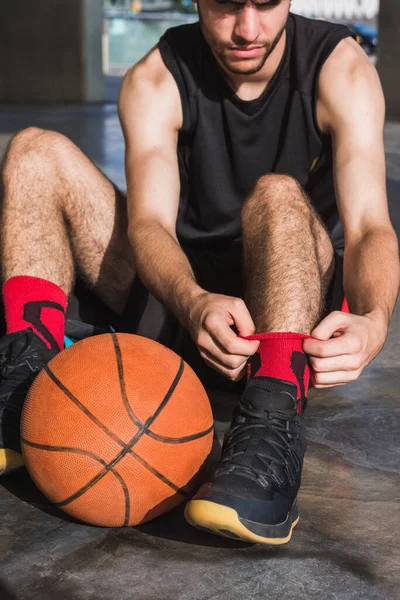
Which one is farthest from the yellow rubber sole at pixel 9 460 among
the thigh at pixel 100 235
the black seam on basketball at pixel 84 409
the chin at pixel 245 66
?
the chin at pixel 245 66

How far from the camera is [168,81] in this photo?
2.89 m

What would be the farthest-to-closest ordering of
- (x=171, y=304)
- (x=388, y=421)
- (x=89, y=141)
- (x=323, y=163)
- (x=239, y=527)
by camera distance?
1. (x=89, y=141)
2. (x=323, y=163)
3. (x=388, y=421)
4. (x=171, y=304)
5. (x=239, y=527)

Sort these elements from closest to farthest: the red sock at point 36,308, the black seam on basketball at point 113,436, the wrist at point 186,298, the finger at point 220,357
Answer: the black seam on basketball at point 113,436 → the finger at point 220,357 → the wrist at point 186,298 → the red sock at point 36,308

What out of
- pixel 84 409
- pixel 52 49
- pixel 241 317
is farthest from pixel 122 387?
pixel 52 49

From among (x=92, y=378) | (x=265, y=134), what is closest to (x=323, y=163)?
(x=265, y=134)

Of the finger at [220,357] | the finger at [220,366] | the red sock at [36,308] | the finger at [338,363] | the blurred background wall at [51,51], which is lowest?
the blurred background wall at [51,51]

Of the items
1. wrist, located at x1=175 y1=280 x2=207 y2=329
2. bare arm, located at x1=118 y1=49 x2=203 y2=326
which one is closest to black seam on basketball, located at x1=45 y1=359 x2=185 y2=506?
wrist, located at x1=175 y1=280 x2=207 y2=329

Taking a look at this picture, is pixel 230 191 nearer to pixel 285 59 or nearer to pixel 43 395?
pixel 285 59

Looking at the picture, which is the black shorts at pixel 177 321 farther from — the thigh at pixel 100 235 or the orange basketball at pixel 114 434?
the orange basketball at pixel 114 434

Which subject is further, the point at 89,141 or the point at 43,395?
the point at 89,141

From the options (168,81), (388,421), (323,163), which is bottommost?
(388,421)

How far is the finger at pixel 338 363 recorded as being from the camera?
6.72 ft

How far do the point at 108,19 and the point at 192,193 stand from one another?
25.5 metres

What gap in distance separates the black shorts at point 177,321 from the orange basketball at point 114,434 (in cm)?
68
